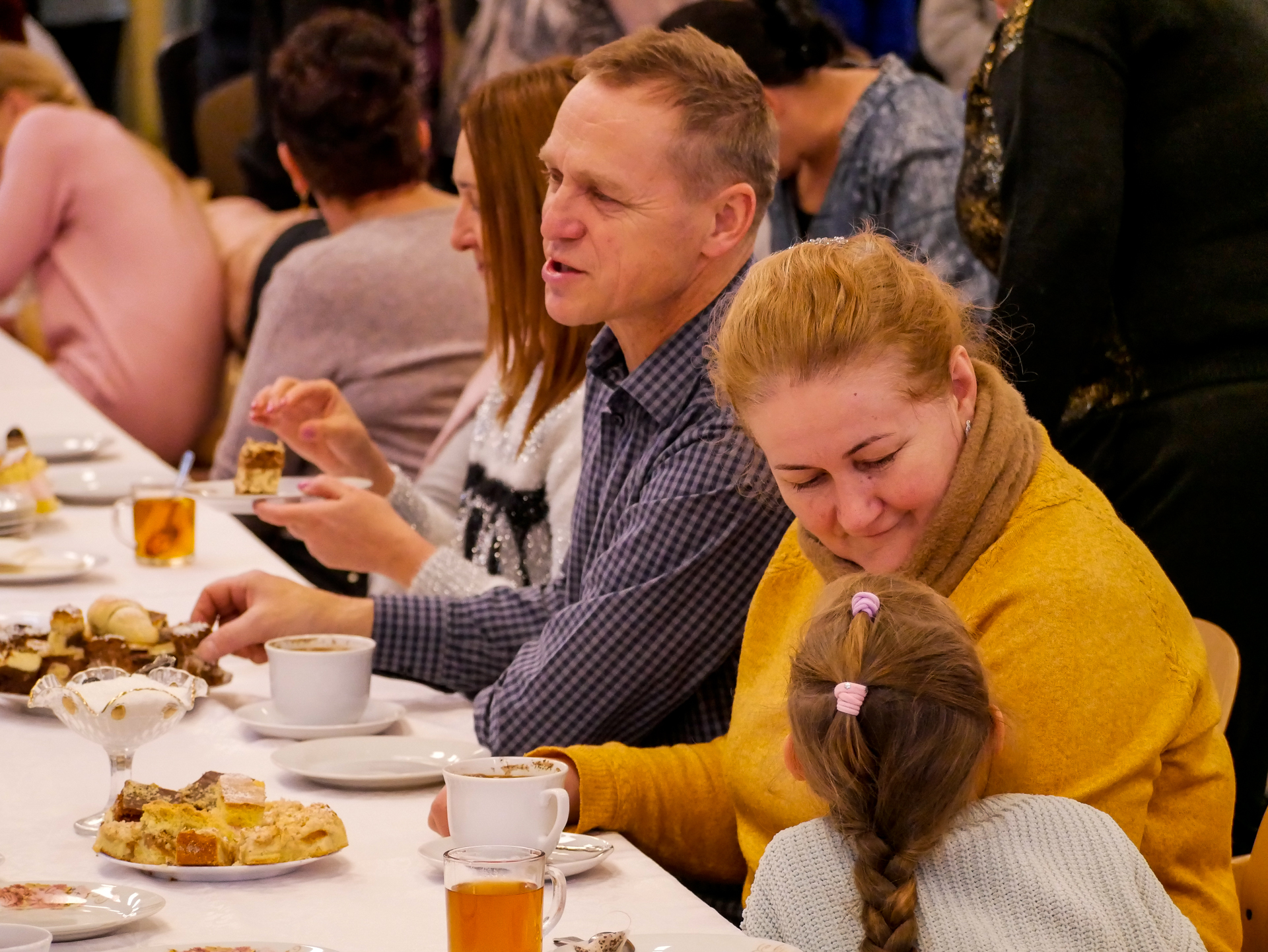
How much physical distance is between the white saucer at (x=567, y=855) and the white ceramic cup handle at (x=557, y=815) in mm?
36

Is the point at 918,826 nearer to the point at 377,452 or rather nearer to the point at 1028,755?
the point at 1028,755

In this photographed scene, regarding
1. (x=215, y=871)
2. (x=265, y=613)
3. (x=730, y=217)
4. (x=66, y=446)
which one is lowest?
(x=66, y=446)

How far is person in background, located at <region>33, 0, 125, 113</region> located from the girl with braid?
6844mm

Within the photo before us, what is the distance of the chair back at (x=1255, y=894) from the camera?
1.57 m

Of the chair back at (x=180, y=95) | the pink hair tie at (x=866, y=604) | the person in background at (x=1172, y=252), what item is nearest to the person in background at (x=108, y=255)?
the chair back at (x=180, y=95)

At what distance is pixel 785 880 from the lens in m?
1.25

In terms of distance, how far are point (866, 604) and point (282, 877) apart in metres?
0.53

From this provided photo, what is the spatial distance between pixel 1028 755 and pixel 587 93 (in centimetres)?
93

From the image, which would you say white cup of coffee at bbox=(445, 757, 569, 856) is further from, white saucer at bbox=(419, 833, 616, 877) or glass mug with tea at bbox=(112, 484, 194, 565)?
glass mug with tea at bbox=(112, 484, 194, 565)

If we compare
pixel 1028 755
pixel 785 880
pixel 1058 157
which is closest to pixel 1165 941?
pixel 1028 755

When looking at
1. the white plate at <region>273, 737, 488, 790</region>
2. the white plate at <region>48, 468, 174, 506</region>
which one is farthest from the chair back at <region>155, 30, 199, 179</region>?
the white plate at <region>273, 737, 488, 790</region>

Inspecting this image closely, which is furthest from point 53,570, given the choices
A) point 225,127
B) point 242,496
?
point 225,127

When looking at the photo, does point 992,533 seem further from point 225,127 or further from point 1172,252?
point 225,127

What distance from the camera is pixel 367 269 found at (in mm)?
3324
